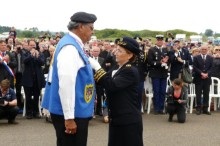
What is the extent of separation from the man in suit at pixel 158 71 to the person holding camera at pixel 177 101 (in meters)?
0.71

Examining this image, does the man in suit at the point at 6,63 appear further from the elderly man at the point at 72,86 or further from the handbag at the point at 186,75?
the elderly man at the point at 72,86

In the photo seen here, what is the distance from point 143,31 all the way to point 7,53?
29265 millimetres

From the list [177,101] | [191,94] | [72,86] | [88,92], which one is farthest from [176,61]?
[72,86]

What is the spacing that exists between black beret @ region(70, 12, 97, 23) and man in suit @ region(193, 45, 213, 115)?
→ 8.18m

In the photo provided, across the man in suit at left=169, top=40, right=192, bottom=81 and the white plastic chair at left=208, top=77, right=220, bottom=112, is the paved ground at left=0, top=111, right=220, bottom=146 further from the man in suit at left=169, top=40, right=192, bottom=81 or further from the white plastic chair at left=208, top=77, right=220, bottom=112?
the man in suit at left=169, top=40, right=192, bottom=81

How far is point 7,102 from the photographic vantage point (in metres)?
9.89

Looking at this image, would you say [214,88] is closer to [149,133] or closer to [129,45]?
[149,133]

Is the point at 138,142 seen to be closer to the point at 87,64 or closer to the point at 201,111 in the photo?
the point at 87,64

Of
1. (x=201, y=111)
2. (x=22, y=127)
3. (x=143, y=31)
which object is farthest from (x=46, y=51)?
(x=143, y=31)

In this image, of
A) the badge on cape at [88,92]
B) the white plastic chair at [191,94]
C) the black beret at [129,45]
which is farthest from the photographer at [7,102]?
the badge on cape at [88,92]

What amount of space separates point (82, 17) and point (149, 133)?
211 inches

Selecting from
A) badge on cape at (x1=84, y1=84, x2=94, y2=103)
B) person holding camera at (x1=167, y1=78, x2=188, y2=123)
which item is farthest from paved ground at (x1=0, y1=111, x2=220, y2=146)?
badge on cape at (x1=84, y1=84, x2=94, y2=103)

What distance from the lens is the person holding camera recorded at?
10750 mm

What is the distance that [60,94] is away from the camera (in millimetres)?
3988
